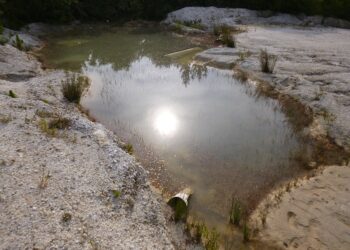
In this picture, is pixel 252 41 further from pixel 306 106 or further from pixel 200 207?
pixel 200 207

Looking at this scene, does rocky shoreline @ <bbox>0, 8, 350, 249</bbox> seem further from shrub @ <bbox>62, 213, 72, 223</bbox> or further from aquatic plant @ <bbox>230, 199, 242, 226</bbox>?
aquatic plant @ <bbox>230, 199, 242, 226</bbox>

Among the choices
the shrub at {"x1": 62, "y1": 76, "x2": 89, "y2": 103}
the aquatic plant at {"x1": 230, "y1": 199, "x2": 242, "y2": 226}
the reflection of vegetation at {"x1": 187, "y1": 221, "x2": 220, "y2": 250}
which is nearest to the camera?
the reflection of vegetation at {"x1": 187, "y1": 221, "x2": 220, "y2": 250}

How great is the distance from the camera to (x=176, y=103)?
8703 mm

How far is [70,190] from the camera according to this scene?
4738 millimetres

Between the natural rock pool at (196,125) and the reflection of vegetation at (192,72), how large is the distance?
3 centimetres

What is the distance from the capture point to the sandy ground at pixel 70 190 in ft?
13.1

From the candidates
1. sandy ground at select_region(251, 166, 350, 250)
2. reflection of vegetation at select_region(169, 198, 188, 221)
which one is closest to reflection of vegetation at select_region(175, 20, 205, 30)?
sandy ground at select_region(251, 166, 350, 250)

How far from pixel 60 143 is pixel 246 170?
330cm

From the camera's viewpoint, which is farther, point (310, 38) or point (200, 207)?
point (310, 38)

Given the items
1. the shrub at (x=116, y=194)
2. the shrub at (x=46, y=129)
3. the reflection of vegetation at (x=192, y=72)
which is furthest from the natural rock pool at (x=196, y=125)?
the shrub at (x=46, y=129)

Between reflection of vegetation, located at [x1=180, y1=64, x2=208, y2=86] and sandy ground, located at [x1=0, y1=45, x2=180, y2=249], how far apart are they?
173 inches

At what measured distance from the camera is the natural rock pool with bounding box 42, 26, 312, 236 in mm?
5820

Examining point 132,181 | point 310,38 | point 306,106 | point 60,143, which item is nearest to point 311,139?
point 306,106

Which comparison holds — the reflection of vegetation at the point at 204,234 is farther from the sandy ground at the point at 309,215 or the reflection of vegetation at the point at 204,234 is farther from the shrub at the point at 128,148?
the shrub at the point at 128,148
